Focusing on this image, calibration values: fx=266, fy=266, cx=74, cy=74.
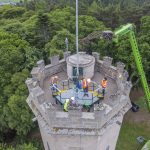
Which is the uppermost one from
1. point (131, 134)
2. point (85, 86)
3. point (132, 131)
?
point (85, 86)

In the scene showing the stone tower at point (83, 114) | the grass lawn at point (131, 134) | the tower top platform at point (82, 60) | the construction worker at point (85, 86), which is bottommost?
the grass lawn at point (131, 134)

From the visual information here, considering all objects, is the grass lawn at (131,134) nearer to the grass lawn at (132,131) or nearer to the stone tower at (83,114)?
the grass lawn at (132,131)

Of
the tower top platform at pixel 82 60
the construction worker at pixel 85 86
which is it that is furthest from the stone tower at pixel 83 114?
the construction worker at pixel 85 86

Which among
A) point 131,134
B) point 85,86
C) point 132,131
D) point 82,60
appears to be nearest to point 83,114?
point 85,86

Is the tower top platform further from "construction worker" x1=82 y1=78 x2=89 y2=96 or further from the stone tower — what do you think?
"construction worker" x1=82 y1=78 x2=89 y2=96

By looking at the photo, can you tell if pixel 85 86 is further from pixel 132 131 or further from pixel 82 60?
pixel 132 131

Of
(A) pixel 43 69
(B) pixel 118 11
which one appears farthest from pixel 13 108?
(B) pixel 118 11
